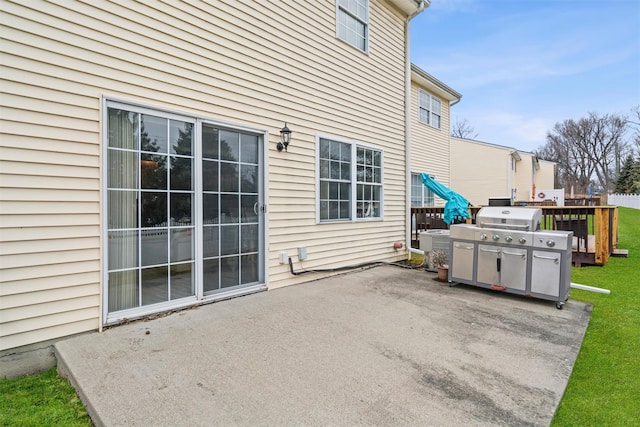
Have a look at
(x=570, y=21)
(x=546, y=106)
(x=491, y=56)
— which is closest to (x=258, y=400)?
(x=570, y=21)

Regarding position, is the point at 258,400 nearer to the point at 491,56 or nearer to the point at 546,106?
the point at 491,56

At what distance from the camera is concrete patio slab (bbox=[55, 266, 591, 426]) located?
2039 mm

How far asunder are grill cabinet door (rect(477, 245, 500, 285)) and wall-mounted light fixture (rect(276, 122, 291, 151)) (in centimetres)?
329

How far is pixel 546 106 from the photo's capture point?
3912 cm

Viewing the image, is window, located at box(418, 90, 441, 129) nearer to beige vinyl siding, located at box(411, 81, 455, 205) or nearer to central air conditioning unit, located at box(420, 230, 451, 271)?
beige vinyl siding, located at box(411, 81, 455, 205)

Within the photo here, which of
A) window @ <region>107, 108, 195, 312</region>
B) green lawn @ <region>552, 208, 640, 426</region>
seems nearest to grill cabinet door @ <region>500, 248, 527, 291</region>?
green lawn @ <region>552, 208, 640, 426</region>

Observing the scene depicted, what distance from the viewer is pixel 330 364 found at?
2637mm

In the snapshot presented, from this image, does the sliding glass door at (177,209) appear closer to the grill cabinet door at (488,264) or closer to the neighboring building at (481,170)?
the grill cabinet door at (488,264)

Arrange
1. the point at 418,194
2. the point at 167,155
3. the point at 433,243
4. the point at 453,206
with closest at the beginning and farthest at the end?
the point at 167,155 < the point at 433,243 < the point at 453,206 < the point at 418,194

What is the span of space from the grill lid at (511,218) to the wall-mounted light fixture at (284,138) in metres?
Result: 3.16

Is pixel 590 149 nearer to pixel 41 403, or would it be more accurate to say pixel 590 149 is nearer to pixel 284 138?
pixel 284 138

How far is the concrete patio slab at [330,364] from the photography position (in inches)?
80.3

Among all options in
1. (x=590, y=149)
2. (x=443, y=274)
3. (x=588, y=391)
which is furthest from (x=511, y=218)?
(x=590, y=149)

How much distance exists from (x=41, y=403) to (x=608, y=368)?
14.8 ft
